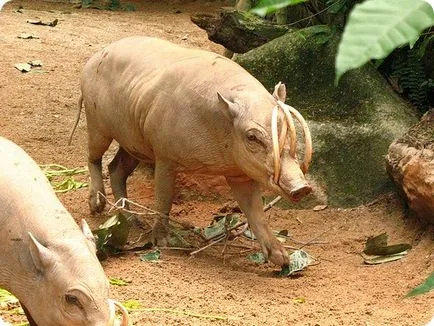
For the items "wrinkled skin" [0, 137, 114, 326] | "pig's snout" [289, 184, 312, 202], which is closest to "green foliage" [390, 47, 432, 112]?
"pig's snout" [289, 184, 312, 202]

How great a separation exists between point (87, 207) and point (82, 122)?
1.60 metres

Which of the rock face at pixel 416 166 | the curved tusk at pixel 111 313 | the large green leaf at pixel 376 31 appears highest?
the large green leaf at pixel 376 31

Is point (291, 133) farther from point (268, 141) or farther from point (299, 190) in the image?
point (299, 190)

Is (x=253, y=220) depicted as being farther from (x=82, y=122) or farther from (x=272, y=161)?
(x=82, y=122)

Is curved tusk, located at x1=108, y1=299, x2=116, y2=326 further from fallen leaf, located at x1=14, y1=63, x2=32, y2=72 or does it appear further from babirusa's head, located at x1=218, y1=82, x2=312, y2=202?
fallen leaf, located at x1=14, y1=63, x2=32, y2=72

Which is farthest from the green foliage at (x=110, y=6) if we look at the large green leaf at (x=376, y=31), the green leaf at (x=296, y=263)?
the large green leaf at (x=376, y=31)

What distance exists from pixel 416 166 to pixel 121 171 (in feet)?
→ 6.27

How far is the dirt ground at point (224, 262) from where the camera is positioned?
3752 mm

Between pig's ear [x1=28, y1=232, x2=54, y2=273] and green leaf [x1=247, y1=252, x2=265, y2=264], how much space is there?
2145 millimetres

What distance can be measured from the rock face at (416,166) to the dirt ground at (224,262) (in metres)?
0.18

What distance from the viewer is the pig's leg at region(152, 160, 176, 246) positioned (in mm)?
4738

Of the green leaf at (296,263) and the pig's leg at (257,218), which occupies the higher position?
the pig's leg at (257,218)

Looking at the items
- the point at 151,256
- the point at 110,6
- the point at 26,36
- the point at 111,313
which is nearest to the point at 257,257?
the point at 151,256

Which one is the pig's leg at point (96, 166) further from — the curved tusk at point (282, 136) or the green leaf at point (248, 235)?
the curved tusk at point (282, 136)
